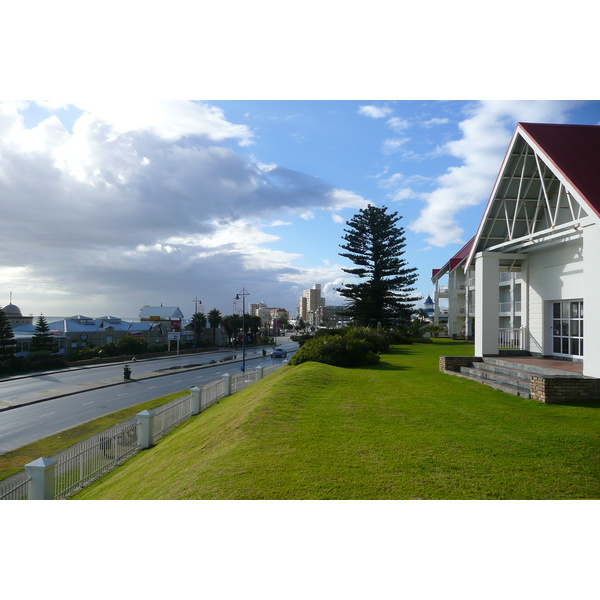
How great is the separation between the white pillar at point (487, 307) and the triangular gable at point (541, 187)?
2.42 ft

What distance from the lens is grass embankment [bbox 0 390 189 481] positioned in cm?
1227

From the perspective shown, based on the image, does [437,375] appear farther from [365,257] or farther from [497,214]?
[365,257]

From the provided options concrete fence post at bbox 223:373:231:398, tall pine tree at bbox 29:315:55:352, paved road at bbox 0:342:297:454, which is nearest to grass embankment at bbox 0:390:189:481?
paved road at bbox 0:342:297:454

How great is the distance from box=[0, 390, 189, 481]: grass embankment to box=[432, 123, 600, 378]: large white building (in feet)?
44.3

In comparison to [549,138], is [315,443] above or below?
below

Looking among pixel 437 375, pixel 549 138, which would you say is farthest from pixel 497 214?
pixel 437 375

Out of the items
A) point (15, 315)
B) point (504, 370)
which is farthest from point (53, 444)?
point (15, 315)

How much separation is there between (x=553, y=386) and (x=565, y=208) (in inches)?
240

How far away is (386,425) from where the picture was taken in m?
6.99

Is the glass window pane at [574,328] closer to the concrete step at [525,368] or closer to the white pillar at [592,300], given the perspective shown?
the concrete step at [525,368]

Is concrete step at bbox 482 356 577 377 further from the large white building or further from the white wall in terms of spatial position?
the white wall

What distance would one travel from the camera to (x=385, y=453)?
5.56 metres

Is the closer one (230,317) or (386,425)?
(386,425)

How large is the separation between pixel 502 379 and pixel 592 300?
8.94 feet
